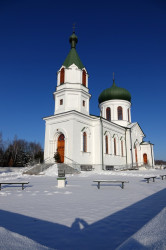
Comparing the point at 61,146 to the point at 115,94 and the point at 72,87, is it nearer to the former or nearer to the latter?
the point at 72,87

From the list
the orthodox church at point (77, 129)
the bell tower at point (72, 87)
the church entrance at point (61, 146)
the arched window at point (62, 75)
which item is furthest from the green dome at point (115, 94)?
the church entrance at point (61, 146)

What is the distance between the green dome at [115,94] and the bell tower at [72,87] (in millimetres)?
8522

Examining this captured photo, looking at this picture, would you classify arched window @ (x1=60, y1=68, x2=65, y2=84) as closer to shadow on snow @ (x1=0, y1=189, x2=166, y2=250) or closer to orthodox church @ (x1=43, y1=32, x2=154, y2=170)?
orthodox church @ (x1=43, y1=32, x2=154, y2=170)

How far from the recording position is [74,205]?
5.24 meters

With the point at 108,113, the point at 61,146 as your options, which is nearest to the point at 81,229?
the point at 61,146

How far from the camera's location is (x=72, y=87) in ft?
72.8

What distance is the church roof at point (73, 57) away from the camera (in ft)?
76.2

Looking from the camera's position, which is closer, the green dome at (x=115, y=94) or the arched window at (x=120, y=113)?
the green dome at (x=115, y=94)

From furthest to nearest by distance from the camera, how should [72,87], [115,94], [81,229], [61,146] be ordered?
[115,94] < [72,87] < [61,146] < [81,229]

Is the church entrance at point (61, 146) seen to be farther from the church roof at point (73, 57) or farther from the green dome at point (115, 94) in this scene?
the green dome at point (115, 94)

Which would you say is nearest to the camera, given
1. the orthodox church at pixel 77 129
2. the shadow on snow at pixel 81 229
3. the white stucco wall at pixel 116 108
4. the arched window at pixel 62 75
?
the shadow on snow at pixel 81 229

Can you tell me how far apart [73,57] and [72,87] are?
182 inches

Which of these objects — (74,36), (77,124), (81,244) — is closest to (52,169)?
(77,124)

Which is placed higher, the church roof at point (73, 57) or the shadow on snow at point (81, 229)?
the church roof at point (73, 57)
